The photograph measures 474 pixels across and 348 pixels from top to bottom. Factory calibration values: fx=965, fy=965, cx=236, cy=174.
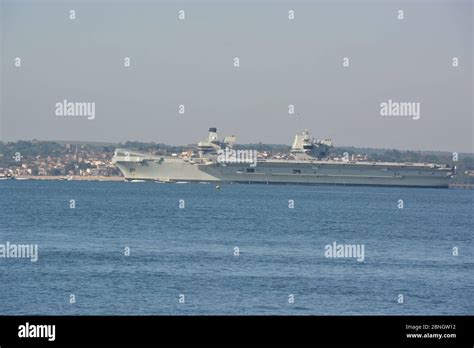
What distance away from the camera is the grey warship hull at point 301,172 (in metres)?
115

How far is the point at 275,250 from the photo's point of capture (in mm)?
34844

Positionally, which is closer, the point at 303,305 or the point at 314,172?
the point at 303,305

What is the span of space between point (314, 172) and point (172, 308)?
94779 mm

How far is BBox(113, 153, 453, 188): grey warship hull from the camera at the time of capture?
11469 cm

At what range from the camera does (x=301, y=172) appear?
11612cm
